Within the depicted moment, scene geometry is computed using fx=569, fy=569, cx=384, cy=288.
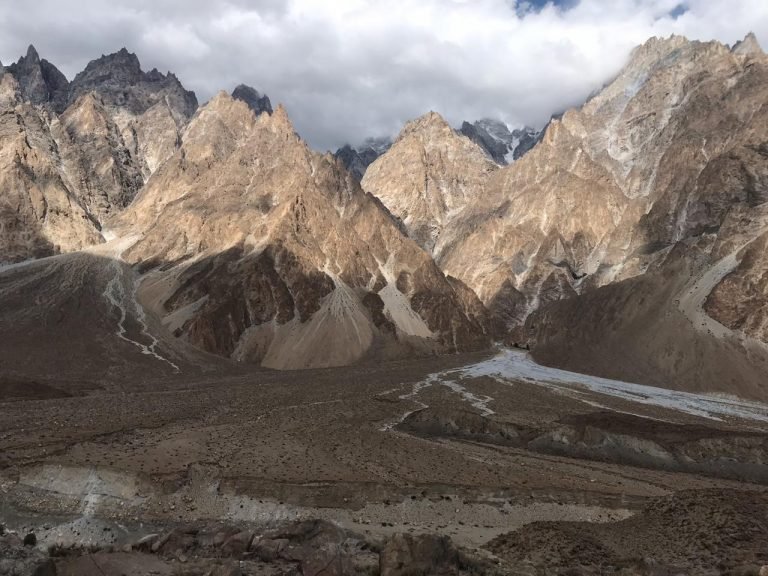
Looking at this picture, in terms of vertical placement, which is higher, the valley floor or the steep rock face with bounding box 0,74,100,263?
the steep rock face with bounding box 0,74,100,263

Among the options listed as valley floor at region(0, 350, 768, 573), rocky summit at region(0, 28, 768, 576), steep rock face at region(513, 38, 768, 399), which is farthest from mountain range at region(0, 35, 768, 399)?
valley floor at region(0, 350, 768, 573)

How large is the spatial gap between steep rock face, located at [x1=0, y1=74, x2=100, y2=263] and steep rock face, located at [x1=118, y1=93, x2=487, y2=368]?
19.1m

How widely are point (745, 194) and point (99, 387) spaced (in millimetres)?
136439

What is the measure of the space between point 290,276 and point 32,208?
86.1 m

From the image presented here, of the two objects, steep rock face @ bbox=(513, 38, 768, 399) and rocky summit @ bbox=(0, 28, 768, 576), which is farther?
steep rock face @ bbox=(513, 38, 768, 399)

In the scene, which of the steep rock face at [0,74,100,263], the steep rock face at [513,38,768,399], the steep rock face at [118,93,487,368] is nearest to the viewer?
the steep rock face at [513,38,768,399]

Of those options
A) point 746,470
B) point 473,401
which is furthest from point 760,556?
point 473,401

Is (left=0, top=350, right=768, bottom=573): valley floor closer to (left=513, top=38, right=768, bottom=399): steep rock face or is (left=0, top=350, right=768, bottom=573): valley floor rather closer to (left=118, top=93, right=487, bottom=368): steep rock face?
(left=513, top=38, right=768, bottom=399): steep rock face

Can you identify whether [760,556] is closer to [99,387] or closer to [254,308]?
[99,387]

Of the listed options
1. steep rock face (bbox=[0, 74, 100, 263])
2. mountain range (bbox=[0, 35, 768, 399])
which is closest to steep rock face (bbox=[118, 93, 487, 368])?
mountain range (bbox=[0, 35, 768, 399])

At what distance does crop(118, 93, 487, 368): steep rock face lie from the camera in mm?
112125

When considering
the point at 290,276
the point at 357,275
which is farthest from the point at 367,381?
the point at 357,275

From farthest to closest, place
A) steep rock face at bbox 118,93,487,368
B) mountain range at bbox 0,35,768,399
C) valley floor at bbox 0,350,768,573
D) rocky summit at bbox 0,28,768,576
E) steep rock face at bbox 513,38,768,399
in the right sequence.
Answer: steep rock face at bbox 118,93,487,368 < mountain range at bbox 0,35,768,399 < steep rock face at bbox 513,38,768,399 < valley floor at bbox 0,350,768,573 < rocky summit at bbox 0,28,768,576

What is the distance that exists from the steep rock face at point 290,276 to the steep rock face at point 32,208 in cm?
1906
